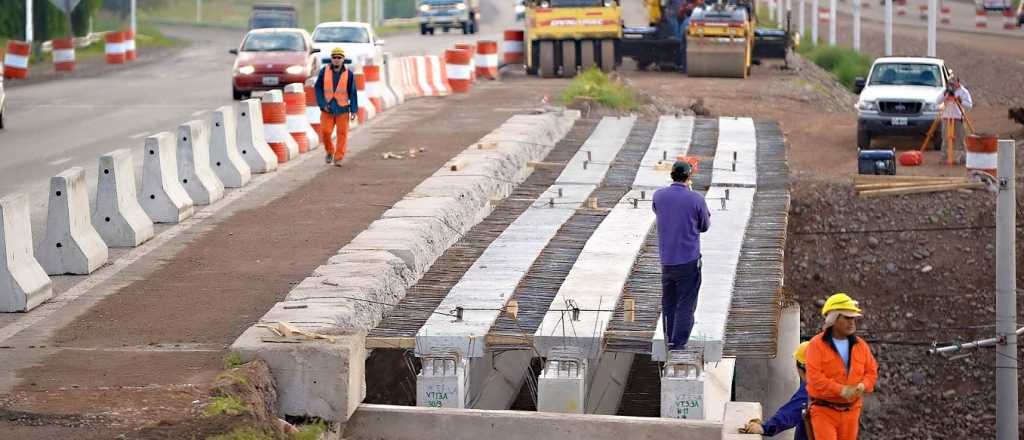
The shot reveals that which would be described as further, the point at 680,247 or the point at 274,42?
the point at 274,42

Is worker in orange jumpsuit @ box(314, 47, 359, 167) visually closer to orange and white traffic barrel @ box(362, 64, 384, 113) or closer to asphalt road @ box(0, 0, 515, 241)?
asphalt road @ box(0, 0, 515, 241)

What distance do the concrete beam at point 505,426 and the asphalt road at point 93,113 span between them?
21.6ft

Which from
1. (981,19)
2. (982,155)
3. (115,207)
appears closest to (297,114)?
(115,207)

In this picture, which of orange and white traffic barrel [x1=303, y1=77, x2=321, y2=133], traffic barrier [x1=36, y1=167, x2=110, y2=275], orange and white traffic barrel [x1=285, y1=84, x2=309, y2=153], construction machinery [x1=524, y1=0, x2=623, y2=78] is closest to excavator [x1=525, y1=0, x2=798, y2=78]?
construction machinery [x1=524, y1=0, x2=623, y2=78]

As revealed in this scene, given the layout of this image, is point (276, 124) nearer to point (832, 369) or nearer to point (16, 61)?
point (832, 369)

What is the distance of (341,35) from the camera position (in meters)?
38.5

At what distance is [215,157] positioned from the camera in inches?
744

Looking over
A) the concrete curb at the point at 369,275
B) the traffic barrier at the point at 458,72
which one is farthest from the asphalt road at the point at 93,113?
the traffic barrier at the point at 458,72

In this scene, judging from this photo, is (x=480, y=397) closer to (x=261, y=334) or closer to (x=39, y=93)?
(x=261, y=334)

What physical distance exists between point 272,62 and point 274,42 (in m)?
1.80

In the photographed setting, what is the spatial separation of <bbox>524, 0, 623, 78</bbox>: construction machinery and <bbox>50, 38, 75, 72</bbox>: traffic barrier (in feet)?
43.5

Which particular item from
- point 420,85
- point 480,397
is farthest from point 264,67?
point 480,397

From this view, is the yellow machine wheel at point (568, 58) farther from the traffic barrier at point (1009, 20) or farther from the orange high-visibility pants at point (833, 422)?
the traffic barrier at point (1009, 20)

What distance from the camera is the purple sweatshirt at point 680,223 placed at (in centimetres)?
1144
